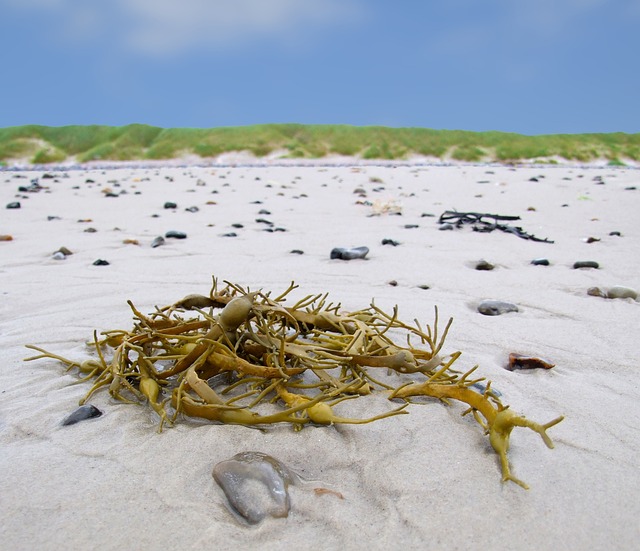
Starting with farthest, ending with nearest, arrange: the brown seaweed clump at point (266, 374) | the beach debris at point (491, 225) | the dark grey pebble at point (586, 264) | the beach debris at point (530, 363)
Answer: the beach debris at point (491, 225), the dark grey pebble at point (586, 264), the beach debris at point (530, 363), the brown seaweed clump at point (266, 374)

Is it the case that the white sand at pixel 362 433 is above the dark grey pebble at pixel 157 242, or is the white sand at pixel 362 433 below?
above

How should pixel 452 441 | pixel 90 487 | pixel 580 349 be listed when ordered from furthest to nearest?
1. pixel 580 349
2. pixel 452 441
3. pixel 90 487

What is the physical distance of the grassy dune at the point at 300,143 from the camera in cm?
2327

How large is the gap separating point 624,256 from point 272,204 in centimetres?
437

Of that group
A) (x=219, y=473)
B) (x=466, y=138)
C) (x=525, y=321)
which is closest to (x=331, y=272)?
(x=525, y=321)

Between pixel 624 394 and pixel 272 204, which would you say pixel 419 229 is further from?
pixel 624 394

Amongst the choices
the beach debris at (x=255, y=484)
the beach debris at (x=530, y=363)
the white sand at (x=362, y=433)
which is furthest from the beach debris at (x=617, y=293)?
the beach debris at (x=255, y=484)

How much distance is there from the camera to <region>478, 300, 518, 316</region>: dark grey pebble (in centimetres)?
243

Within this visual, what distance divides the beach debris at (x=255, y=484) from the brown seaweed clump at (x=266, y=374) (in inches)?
6.0

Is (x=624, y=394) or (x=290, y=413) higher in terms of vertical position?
(x=290, y=413)

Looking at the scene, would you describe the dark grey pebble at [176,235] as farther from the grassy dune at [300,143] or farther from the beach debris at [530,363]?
the grassy dune at [300,143]

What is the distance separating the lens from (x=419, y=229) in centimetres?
482

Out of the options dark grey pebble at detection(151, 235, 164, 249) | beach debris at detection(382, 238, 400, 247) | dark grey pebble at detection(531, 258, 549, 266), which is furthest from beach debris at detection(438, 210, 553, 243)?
dark grey pebble at detection(151, 235, 164, 249)

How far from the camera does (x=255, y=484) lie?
1109 millimetres
